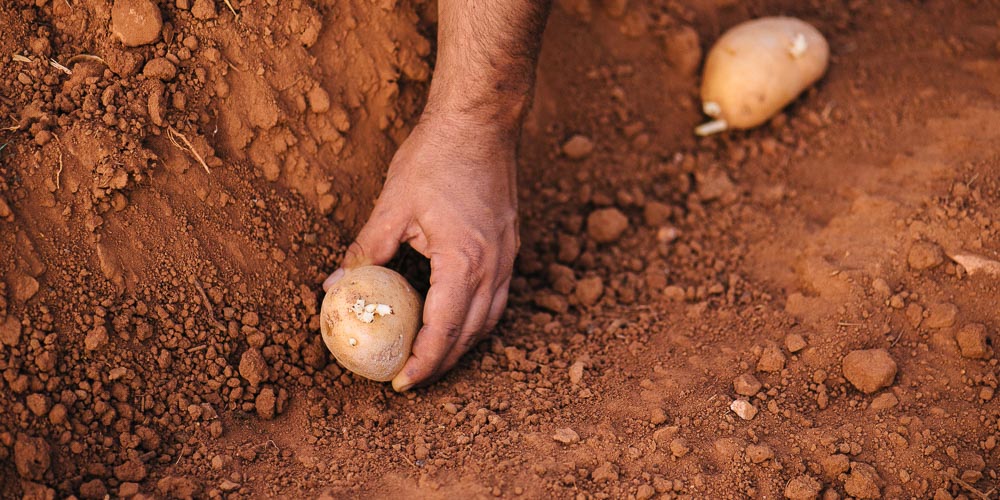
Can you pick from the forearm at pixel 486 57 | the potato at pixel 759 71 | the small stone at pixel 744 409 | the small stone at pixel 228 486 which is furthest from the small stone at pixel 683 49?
the small stone at pixel 228 486

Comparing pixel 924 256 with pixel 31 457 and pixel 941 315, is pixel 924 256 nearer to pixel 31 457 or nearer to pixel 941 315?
pixel 941 315

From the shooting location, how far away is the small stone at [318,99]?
290cm

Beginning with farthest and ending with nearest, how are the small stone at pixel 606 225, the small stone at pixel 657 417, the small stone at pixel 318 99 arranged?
the small stone at pixel 606 225 < the small stone at pixel 318 99 < the small stone at pixel 657 417

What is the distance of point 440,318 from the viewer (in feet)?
8.61

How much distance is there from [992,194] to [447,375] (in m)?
2.01

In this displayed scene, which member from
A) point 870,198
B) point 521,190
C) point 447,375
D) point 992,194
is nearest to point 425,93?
point 521,190

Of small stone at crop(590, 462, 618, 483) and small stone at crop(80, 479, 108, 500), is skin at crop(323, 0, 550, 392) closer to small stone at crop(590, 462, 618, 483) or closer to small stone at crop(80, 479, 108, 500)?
small stone at crop(590, 462, 618, 483)

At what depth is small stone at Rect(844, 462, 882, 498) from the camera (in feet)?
7.53

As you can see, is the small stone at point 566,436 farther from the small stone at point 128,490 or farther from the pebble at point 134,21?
the pebble at point 134,21

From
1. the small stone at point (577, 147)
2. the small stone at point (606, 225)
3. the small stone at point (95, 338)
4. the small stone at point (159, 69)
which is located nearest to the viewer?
the small stone at point (95, 338)

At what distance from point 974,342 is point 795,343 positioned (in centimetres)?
52

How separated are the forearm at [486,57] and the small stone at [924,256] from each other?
1.42 metres

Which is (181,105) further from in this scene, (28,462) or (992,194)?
(992,194)

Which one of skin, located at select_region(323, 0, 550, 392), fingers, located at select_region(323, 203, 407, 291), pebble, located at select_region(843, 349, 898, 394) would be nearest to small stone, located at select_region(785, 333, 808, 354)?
pebble, located at select_region(843, 349, 898, 394)
